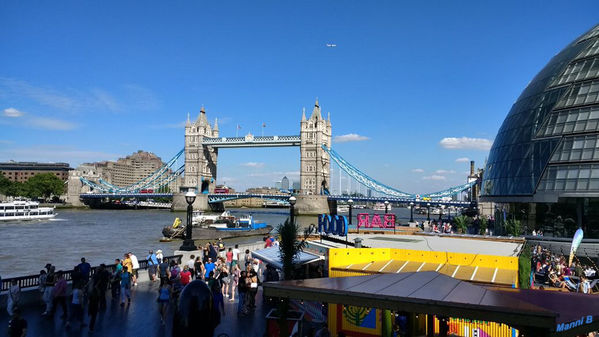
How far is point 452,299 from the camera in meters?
5.32

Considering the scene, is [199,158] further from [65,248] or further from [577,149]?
[577,149]

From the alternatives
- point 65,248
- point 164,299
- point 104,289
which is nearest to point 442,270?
point 164,299

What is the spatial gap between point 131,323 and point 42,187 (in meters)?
150

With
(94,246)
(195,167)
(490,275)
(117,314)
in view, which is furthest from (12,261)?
(195,167)

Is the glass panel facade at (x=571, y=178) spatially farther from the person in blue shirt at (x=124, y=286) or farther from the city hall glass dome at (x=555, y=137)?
the person in blue shirt at (x=124, y=286)

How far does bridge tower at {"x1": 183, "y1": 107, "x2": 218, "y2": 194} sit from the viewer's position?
136625 mm

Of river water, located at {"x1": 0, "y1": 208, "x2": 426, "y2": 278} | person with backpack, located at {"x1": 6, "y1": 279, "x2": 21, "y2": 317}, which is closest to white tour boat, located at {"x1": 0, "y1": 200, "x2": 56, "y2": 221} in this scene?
river water, located at {"x1": 0, "y1": 208, "x2": 426, "y2": 278}

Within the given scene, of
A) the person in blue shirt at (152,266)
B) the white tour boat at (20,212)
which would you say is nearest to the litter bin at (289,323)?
the person in blue shirt at (152,266)

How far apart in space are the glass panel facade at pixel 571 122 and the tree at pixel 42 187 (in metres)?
147

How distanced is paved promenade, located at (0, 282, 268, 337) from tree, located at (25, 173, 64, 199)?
147 m

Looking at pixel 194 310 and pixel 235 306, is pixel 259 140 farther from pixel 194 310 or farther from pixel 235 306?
pixel 194 310

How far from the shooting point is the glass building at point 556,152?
2942cm

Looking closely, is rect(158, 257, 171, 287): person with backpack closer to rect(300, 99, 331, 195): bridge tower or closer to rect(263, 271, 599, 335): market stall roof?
rect(263, 271, 599, 335): market stall roof

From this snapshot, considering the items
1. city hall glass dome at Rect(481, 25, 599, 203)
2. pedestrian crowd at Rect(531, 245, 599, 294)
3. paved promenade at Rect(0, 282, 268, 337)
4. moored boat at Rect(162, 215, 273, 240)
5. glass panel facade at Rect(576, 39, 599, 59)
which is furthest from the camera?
moored boat at Rect(162, 215, 273, 240)
